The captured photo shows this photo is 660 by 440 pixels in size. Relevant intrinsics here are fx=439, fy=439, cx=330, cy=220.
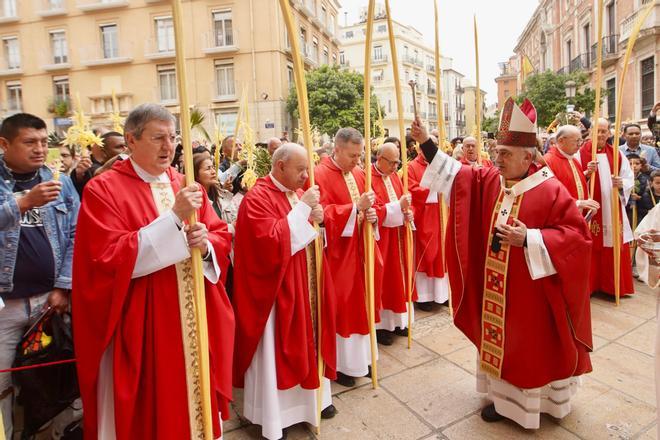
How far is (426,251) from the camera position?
226 inches

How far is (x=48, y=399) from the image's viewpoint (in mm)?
2762

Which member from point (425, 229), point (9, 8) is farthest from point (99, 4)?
point (425, 229)

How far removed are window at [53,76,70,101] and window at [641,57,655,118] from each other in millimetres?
31059

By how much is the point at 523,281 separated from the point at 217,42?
25721 millimetres

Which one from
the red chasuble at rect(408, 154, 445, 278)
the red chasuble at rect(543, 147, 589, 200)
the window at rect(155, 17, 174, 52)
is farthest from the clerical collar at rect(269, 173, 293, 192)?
the window at rect(155, 17, 174, 52)

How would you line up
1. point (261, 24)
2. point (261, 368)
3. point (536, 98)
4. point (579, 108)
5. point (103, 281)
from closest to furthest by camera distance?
1. point (103, 281)
2. point (261, 368)
3. point (579, 108)
4. point (536, 98)
5. point (261, 24)

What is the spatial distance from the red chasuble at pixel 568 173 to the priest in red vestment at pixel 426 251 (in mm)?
1437

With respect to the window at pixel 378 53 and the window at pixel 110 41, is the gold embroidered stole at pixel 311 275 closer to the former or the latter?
the window at pixel 110 41

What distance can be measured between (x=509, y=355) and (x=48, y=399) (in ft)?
9.93

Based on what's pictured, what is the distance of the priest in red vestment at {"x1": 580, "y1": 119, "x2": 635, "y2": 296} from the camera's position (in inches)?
219

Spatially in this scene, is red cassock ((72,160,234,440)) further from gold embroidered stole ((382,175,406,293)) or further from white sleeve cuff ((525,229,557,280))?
gold embroidered stole ((382,175,406,293))

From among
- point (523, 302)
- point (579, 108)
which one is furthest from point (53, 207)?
point (579, 108)

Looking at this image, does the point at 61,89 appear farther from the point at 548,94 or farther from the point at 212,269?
the point at 212,269

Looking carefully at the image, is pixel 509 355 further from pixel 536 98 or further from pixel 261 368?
pixel 536 98
